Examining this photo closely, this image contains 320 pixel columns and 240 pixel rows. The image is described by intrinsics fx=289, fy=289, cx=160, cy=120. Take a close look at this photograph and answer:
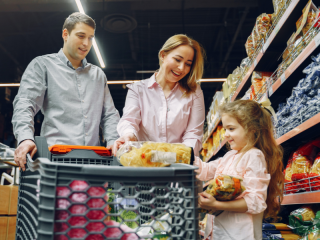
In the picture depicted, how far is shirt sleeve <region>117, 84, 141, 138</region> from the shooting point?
1412 millimetres

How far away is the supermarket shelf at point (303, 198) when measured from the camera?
4.98 ft

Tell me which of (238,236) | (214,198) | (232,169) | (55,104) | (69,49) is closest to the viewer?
(214,198)

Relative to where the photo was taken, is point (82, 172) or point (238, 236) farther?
point (238, 236)

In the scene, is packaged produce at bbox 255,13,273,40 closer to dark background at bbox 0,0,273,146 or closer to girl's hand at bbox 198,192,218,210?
girl's hand at bbox 198,192,218,210

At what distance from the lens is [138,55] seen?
8.30 meters

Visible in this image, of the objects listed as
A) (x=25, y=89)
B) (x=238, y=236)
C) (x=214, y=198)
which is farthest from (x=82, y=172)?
(x=25, y=89)

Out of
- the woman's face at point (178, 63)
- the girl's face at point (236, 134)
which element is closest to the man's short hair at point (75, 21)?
the woman's face at point (178, 63)

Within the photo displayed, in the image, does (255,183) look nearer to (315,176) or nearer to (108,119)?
(315,176)

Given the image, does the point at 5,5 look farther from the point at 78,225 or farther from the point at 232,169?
the point at 78,225

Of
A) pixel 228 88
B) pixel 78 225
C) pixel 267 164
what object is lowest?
pixel 78 225

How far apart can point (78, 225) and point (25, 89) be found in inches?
43.6

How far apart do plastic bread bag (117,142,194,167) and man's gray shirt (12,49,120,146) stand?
0.65 m

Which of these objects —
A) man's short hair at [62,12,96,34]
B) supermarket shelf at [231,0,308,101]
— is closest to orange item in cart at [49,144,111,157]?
man's short hair at [62,12,96,34]

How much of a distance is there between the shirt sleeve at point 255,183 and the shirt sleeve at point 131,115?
57cm
